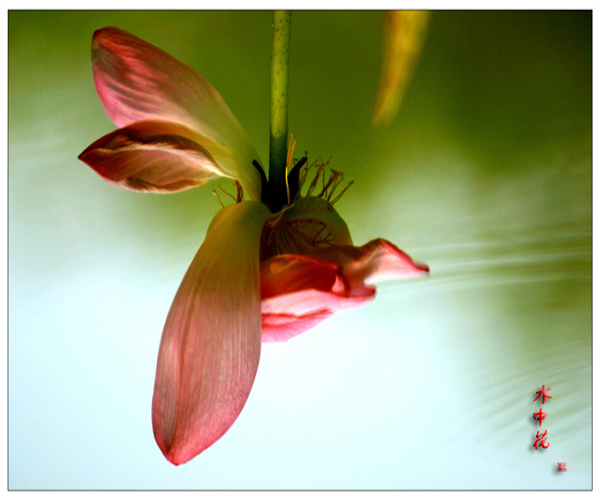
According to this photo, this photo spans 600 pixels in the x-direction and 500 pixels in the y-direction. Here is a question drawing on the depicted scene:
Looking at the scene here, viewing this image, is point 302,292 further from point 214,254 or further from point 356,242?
point 356,242

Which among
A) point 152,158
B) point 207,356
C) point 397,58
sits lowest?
point 207,356

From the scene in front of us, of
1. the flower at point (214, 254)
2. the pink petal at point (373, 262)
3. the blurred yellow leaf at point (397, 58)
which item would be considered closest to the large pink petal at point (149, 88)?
the flower at point (214, 254)

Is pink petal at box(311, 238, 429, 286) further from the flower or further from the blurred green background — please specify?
the blurred green background

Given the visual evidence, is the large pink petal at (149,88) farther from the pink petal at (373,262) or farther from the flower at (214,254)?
the pink petal at (373,262)

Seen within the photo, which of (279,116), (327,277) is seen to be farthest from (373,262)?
(279,116)

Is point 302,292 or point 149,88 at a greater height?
point 149,88

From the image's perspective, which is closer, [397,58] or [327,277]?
[327,277]
